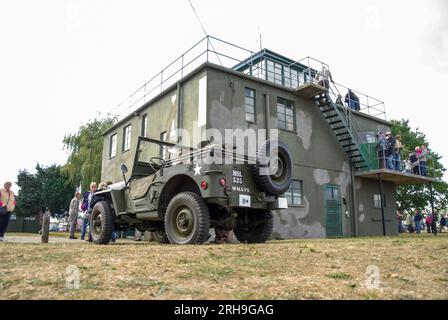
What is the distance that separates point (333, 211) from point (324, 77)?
577cm

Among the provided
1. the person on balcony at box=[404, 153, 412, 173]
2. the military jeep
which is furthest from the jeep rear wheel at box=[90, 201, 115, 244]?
the person on balcony at box=[404, 153, 412, 173]

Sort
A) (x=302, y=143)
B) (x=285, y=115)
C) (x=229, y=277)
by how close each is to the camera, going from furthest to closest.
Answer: (x=302, y=143), (x=285, y=115), (x=229, y=277)

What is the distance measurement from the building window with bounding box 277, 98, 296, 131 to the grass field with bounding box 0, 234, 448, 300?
11.2 m

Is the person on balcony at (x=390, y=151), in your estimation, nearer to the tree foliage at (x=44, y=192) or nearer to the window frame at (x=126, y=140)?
the window frame at (x=126, y=140)

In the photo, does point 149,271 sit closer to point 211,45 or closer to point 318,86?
point 211,45

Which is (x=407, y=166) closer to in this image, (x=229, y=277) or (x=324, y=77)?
(x=324, y=77)

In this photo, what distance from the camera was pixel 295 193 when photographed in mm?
15406

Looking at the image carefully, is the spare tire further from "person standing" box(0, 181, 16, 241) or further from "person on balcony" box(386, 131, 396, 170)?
"person on balcony" box(386, 131, 396, 170)

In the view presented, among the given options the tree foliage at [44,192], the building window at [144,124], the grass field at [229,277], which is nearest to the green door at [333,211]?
the building window at [144,124]

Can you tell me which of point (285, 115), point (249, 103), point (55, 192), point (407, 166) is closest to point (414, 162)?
point (407, 166)

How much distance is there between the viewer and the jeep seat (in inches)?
333

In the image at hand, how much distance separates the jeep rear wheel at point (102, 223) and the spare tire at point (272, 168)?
11.9 ft

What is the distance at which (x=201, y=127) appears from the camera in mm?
13680

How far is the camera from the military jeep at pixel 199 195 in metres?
7.27
